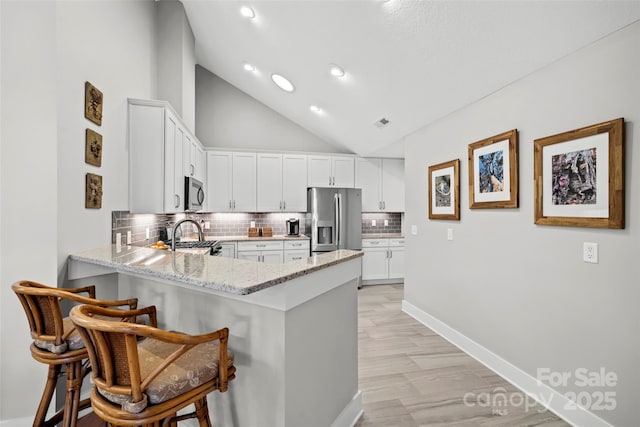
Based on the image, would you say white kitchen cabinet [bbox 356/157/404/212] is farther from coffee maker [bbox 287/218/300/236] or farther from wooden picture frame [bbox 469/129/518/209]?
wooden picture frame [bbox 469/129/518/209]

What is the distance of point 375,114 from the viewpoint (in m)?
Result: 3.88

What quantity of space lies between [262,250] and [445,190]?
3.04m

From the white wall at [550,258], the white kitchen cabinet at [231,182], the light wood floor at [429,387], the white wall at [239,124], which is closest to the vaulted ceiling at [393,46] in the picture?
the white wall at [550,258]

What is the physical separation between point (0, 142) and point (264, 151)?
3.82m

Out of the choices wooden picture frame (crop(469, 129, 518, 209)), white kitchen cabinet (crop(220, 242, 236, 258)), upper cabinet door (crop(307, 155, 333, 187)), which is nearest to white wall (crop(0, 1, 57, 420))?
white kitchen cabinet (crop(220, 242, 236, 258))

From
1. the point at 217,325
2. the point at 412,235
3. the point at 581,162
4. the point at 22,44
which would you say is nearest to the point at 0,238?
the point at 22,44

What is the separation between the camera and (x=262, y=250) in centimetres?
511

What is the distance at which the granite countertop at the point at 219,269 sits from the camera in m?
1.18

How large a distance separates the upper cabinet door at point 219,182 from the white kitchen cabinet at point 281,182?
51cm

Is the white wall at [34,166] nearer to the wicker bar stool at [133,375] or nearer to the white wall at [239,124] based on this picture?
the wicker bar stool at [133,375]

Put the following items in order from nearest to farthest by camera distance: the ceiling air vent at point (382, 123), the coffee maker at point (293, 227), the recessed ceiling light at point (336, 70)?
1. the recessed ceiling light at point (336, 70)
2. the ceiling air vent at point (382, 123)
3. the coffee maker at point (293, 227)

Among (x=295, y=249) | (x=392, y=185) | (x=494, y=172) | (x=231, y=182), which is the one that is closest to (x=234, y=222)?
(x=231, y=182)

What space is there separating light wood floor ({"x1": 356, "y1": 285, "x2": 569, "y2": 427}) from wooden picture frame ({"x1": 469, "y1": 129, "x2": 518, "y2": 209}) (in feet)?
4.64

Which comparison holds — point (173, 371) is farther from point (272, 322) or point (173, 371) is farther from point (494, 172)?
point (494, 172)
